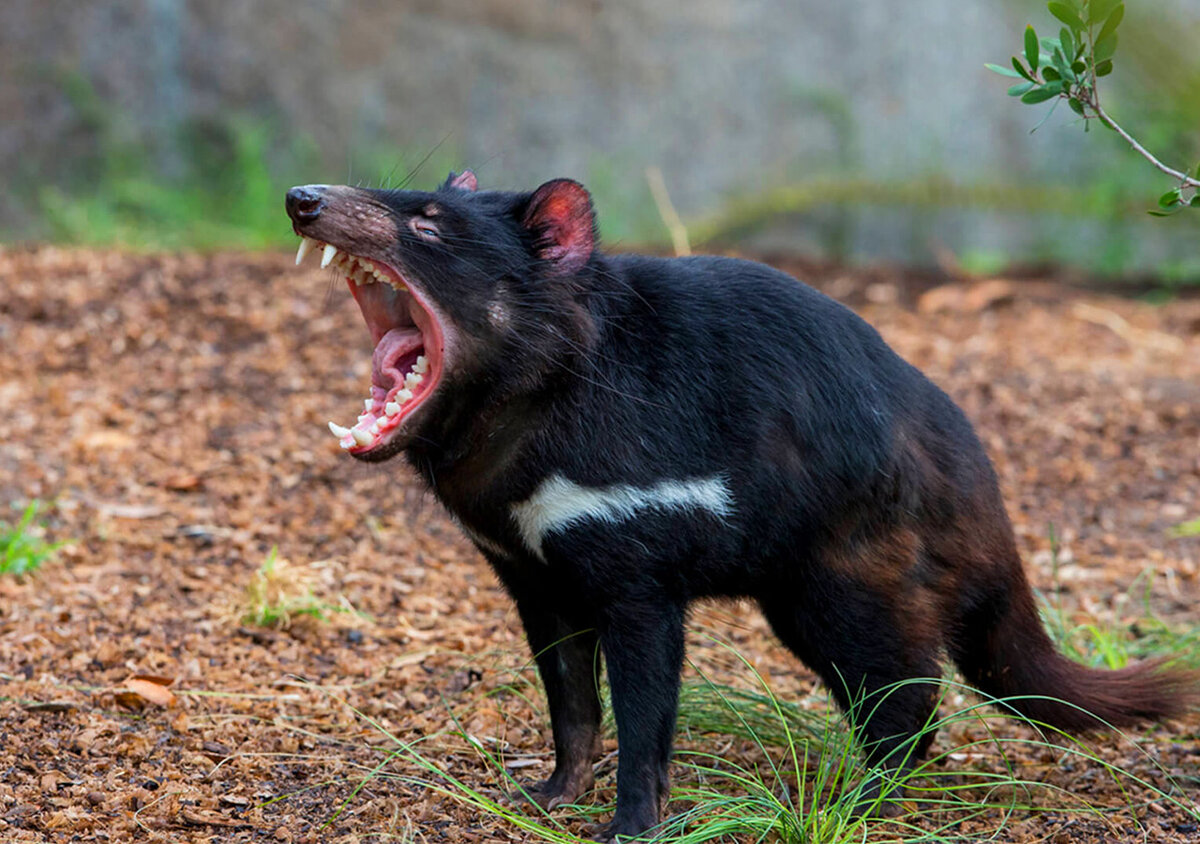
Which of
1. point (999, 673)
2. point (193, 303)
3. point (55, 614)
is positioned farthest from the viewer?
point (193, 303)

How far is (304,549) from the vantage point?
4.19m

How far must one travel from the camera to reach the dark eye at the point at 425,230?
2.46 metres

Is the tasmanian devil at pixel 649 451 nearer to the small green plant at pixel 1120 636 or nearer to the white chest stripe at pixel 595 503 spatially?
the white chest stripe at pixel 595 503

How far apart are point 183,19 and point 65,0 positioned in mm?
656

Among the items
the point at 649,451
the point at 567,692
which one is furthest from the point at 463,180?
the point at 567,692

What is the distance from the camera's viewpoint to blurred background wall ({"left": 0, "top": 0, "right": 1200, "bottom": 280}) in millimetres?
7582

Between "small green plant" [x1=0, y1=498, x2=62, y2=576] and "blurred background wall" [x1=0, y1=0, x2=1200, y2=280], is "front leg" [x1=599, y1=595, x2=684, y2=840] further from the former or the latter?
"blurred background wall" [x1=0, y1=0, x2=1200, y2=280]

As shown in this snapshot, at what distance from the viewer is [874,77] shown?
7855 millimetres

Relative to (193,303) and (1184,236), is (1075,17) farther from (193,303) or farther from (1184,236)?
(1184,236)

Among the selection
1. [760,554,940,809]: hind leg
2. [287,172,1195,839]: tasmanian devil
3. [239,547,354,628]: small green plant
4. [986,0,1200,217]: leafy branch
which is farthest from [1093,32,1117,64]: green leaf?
[239,547,354,628]: small green plant

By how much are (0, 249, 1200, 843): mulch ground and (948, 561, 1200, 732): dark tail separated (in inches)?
6.1

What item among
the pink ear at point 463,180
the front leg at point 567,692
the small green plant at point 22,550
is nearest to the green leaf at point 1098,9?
the pink ear at point 463,180

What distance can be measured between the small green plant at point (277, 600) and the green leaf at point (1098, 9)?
237 centimetres

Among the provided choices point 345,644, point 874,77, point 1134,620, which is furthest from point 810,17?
point 345,644
